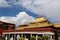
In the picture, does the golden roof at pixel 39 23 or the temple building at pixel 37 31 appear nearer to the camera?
the temple building at pixel 37 31

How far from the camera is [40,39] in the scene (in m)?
8.30

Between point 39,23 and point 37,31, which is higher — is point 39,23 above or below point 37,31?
above

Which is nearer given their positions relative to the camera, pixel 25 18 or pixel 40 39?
pixel 40 39

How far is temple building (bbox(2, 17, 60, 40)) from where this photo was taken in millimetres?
8227

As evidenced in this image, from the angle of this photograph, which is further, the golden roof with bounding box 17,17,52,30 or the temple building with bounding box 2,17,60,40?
the golden roof with bounding box 17,17,52,30

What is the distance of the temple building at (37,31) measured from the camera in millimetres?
8227

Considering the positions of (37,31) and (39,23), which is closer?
(37,31)

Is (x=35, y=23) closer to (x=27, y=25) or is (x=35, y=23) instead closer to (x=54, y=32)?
(x=27, y=25)

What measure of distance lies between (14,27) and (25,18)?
97 cm

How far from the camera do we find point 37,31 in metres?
8.49

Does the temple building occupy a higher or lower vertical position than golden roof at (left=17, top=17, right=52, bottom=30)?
lower

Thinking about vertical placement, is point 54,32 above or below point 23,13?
below

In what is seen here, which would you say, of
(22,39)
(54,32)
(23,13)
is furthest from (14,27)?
(54,32)

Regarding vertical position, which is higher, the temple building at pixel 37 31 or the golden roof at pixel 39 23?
the golden roof at pixel 39 23
